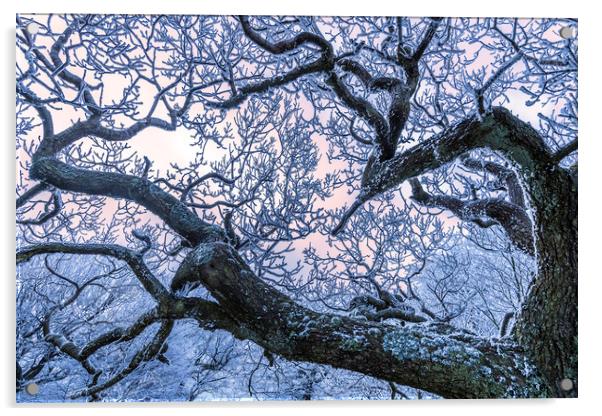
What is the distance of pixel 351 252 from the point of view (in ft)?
8.84

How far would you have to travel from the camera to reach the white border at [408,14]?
103 inches

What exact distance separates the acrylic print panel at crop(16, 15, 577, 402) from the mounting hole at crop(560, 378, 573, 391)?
0.01m

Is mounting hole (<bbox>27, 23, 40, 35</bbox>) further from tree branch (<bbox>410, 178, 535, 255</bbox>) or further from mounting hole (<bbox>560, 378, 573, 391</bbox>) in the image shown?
mounting hole (<bbox>560, 378, 573, 391</bbox>)

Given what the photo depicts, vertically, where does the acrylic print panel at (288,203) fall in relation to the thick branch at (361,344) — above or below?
above

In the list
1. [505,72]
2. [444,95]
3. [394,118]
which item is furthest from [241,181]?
[505,72]

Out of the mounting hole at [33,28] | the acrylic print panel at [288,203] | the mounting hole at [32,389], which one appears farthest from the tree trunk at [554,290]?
the mounting hole at [33,28]

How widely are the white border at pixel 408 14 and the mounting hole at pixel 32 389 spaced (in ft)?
0.21

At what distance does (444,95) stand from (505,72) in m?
0.30

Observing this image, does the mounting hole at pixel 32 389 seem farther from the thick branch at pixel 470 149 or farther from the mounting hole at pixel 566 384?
the mounting hole at pixel 566 384

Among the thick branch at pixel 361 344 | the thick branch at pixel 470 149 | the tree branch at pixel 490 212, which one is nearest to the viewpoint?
the thick branch at pixel 361 344

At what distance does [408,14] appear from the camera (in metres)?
2.74

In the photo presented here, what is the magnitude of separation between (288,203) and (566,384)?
1.48 m

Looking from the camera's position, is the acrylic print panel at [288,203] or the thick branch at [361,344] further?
the acrylic print panel at [288,203]
